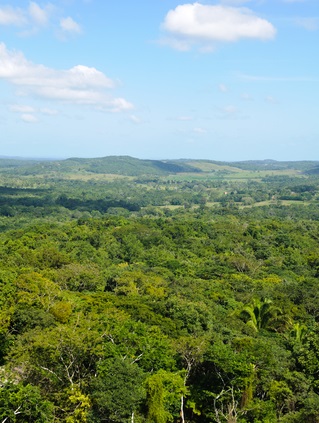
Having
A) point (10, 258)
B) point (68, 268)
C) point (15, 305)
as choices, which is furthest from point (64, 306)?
point (10, 258)

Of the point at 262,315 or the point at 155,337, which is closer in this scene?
the point at 155,337

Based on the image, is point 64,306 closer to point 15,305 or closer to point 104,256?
point 15,305

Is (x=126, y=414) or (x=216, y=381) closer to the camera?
(x=126, y=414)

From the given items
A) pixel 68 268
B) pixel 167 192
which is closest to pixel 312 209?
pixel 167 192

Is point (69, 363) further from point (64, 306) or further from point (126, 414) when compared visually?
point (64, 306)

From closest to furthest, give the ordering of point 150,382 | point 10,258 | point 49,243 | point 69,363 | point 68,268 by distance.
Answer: point 150,382, point 69,363, point 68,268, point 10,258, point 49,243

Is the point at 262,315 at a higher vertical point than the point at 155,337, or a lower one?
lower

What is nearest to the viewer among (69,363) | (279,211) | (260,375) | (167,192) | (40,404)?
(40,404)

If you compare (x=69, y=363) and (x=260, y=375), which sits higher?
(x=69, y=363)

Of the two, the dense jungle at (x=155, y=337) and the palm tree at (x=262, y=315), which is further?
the palm tree at (x=262, y=315)

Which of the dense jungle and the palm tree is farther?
the palm tree
